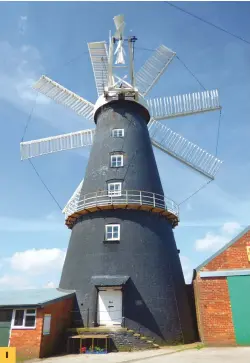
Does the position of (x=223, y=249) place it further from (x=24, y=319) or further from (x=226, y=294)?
(x=24, y=319)

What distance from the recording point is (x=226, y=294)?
16.6 m

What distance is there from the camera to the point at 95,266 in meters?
18.7

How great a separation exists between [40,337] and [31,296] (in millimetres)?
2968

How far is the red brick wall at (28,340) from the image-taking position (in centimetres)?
1496

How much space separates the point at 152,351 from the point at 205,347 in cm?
271

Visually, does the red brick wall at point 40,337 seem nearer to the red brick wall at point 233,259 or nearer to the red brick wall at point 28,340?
the red brick wall at point 28,340

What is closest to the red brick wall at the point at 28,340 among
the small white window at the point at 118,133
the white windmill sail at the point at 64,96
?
the small white window at the point at 118,133

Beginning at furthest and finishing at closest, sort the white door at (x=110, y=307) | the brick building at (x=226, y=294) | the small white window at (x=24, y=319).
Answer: the white door at (x=110, y=307) → the brick building at (x=226, y=294) → the small white window at (x=24, y=319)

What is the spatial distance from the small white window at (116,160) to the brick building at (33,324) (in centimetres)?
887

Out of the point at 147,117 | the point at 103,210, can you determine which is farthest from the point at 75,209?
the point at 147,117

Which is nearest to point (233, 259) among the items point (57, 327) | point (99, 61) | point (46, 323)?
point (57, 327)

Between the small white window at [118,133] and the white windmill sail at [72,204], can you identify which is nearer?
the white windmill sail at [72,204]

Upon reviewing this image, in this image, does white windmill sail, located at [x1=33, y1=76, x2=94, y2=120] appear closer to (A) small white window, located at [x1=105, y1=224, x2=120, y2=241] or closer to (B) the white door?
(A) small white window, located at [x1=105, y1=224, x2=120, y2=241]

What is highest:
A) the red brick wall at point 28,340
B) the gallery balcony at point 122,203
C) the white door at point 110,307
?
the gallery balcony at point 122,203
